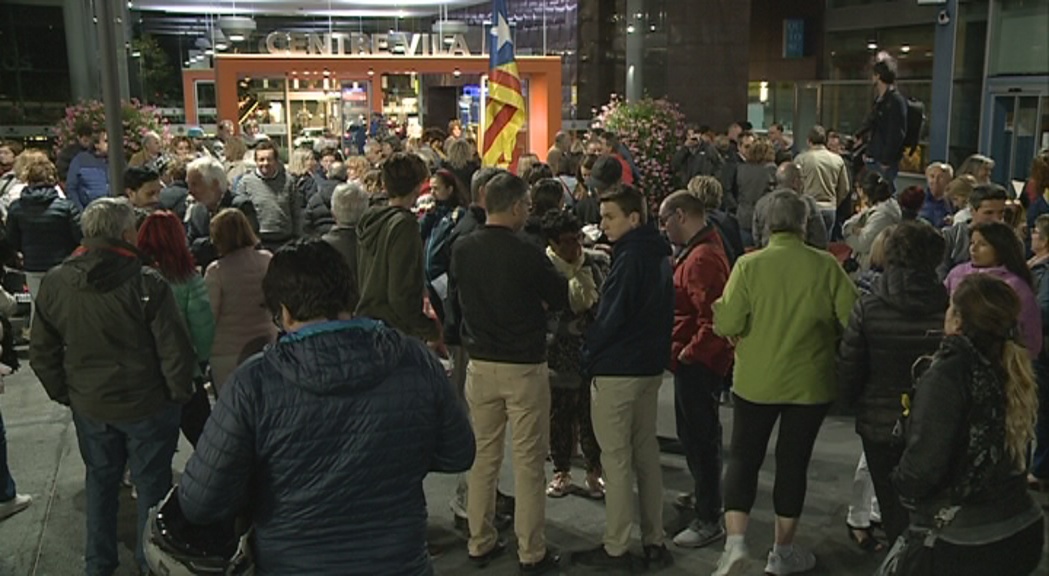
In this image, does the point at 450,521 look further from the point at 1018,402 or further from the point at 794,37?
the point at 794,37

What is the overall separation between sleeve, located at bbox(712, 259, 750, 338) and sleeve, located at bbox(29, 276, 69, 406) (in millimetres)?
2885

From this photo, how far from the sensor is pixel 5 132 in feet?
57.1

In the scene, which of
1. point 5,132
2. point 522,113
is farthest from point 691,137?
point 5,132

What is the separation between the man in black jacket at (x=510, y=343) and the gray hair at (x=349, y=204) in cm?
126

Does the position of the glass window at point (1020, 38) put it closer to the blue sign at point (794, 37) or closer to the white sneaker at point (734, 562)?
the blue sign at point (794, 37)

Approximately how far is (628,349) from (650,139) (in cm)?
605

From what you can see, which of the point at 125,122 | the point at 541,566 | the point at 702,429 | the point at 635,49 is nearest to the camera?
the point at 541,566

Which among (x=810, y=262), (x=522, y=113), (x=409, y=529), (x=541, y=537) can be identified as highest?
(x=522, y=113)

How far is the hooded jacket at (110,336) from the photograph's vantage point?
13.2 feet

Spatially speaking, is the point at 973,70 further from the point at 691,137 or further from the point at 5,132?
the point at 5,132

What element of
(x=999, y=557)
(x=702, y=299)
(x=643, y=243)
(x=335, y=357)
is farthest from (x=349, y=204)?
(x=999, y=557)

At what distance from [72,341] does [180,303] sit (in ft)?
1.86

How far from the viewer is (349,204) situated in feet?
18.1

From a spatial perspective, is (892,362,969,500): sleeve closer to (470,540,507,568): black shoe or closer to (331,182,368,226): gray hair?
(470,540,507,568): black shoe
